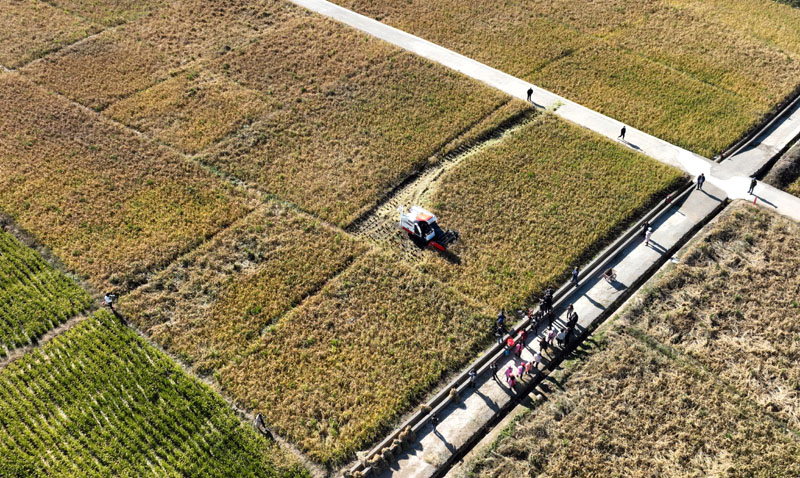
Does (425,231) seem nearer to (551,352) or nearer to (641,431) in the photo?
(551,352)

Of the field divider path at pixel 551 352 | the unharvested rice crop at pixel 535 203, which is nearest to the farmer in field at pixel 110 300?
the field divider path at pixel 551 352

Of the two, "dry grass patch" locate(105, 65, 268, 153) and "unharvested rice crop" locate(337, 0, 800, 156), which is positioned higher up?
"unharvested rice crop" locate(337, 0, 800, 156)

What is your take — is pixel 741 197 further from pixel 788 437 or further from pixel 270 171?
pixel 270 171

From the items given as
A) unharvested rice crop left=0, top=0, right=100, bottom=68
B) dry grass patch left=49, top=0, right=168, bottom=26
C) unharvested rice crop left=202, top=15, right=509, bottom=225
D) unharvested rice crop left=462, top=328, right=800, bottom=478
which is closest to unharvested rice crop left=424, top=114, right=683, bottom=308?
unharvested rice crop left=202, top=15, right=509, bottom=225

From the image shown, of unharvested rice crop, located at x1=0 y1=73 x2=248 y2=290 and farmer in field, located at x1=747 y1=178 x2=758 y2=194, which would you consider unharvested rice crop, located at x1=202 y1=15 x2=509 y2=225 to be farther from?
farmer in field, located at x1=747 y1=178 x2=758 y2=194

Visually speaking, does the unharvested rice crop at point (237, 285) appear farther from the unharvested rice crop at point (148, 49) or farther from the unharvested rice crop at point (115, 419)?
the unharvested rice crop at point (148, 49)

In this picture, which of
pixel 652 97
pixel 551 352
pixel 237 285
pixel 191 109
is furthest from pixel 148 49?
pixel 551 352

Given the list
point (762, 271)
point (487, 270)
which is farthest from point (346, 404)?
point (762, 271)
